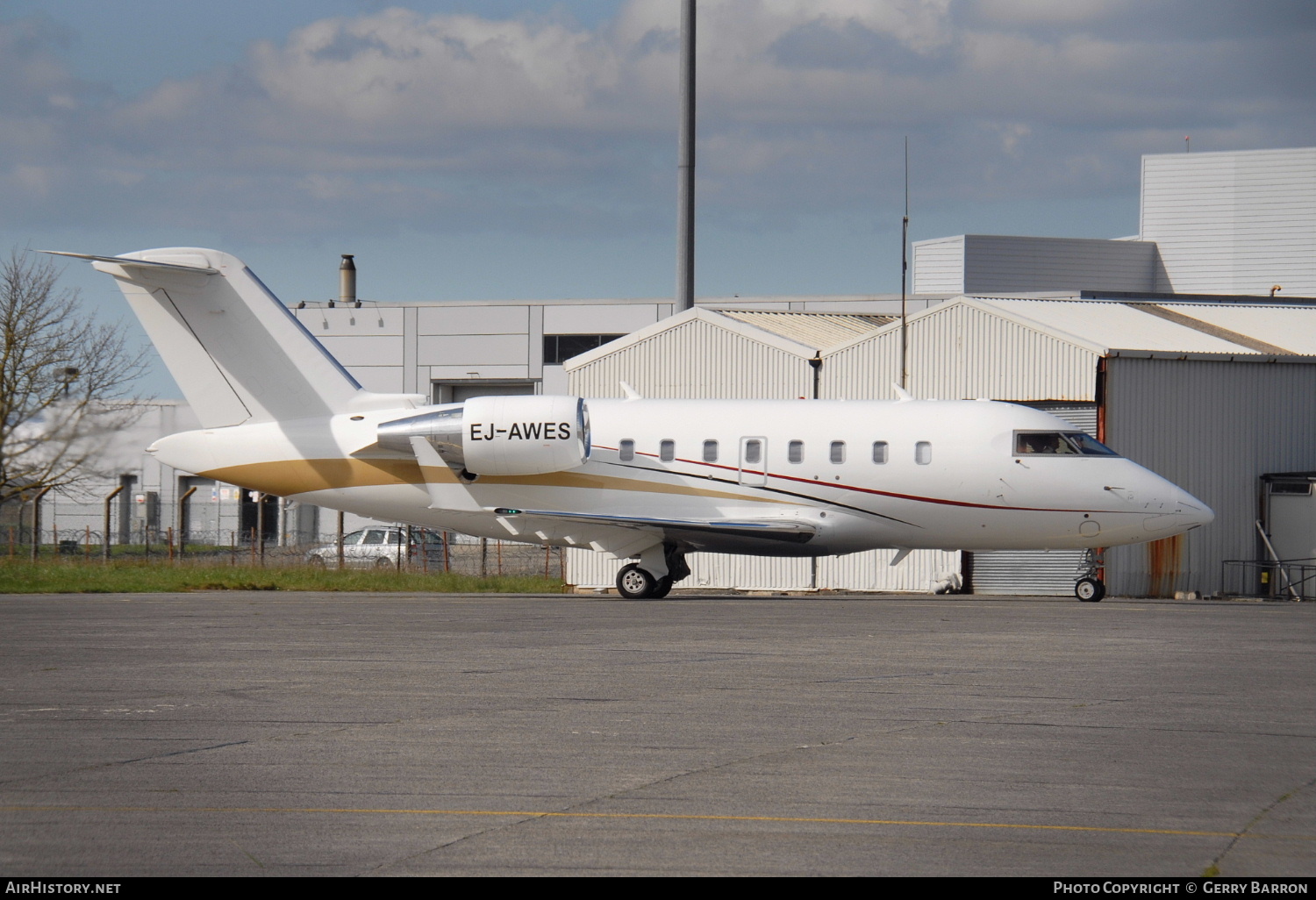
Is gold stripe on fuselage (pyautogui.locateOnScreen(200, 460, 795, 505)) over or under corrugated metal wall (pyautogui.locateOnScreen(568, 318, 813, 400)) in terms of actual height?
under

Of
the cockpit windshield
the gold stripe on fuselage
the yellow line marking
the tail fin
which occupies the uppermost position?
the tail fin

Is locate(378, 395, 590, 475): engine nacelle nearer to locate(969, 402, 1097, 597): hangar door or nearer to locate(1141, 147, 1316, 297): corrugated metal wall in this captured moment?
locate(969, 402, 1097, 597): hangar door

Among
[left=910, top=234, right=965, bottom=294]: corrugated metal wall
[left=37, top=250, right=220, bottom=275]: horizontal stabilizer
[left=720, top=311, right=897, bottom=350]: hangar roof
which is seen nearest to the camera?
[left=37, top=250, right=220, bottom=275]: horizontal stabilizer

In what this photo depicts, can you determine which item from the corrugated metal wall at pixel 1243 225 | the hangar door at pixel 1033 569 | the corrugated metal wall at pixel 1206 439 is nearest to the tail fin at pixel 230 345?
the hangar door at pixel 1033 569

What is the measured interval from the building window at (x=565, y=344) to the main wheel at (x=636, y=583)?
110ft

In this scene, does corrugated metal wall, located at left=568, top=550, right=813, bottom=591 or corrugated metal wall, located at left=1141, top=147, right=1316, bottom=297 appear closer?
corrugated metal wall, located at left=568, top=550, right=813, bottom=591

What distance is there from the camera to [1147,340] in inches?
1192

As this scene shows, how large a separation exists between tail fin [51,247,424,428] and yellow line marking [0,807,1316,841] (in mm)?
17017

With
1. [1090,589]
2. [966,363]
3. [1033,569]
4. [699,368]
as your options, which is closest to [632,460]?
[699,368]

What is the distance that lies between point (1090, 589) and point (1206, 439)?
6363 millimetres

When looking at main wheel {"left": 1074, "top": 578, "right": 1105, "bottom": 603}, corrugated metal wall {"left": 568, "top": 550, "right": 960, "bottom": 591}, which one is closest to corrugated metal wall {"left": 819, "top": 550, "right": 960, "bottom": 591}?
corrugated metal wall {"left": 568, "top": 550, "right": 960, "bottom": 591}

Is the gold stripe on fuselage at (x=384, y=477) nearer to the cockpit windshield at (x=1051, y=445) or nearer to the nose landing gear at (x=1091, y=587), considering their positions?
the cockpit windshield at (x=1051, y=445)

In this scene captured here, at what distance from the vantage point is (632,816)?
25.2 feet

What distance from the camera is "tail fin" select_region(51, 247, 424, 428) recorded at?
23891mm
